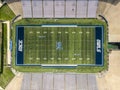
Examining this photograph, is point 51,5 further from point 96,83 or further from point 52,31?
point 96,83

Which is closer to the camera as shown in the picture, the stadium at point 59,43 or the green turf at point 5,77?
the green turf at point 5,77

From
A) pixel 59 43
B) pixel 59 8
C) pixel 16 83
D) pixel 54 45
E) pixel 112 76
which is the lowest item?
pixel 16 83

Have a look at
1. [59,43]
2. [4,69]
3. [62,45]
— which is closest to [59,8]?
[59,43]

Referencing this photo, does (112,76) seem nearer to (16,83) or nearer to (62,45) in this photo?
(62,45)

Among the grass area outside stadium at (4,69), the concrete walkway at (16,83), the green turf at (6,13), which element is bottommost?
the concrete walkway at (16,83)

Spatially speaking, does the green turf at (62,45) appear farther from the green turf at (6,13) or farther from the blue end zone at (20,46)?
the green turf at (6,13)

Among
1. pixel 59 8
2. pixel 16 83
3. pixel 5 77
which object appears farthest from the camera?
pixel 5 77

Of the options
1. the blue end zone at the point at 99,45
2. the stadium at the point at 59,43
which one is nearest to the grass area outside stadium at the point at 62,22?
the stadium at the point at 59,43

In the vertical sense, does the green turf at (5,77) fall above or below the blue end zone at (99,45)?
below
